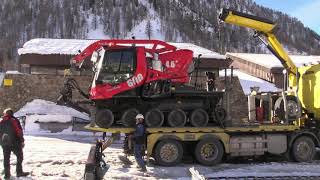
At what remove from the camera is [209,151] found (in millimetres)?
15953

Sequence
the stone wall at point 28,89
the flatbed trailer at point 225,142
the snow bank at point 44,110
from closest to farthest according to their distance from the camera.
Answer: the flatbed trailer at point 225,142 → the snow bank at point 44,110 → the stone wall at point 28,89

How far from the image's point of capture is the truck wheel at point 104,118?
50.5ft

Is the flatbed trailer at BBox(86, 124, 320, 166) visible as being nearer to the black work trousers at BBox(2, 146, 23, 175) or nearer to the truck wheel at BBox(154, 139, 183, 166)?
the truck wheel at BBox(154, 139, 183, 166)

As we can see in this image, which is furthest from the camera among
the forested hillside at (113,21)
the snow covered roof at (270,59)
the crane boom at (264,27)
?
the forested hillside at (113,21)

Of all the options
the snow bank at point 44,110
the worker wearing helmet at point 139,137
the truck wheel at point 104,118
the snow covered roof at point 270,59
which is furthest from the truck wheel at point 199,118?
the snow covered roof at point 270,59

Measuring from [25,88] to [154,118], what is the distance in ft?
48.5

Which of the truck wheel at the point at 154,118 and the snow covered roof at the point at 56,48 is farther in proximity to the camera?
the snow covered roof at the point at 56,48

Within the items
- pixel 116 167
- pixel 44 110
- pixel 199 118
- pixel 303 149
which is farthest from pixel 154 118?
A: pixel 44 110

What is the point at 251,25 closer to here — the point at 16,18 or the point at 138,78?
the point at 138,78

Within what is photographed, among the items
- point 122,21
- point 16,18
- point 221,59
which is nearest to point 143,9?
point 122,21

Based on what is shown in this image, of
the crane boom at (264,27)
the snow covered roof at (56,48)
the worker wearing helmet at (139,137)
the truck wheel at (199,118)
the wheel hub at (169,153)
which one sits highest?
the snow covered roof at (56,48)

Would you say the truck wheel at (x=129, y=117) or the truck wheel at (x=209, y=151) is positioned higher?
the truck wheel at (x=129, y=117)

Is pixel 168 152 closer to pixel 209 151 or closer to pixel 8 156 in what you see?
pixel 209 151

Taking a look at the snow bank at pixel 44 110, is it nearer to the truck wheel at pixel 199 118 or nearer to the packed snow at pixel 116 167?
the packed snow at pixel 116 167
